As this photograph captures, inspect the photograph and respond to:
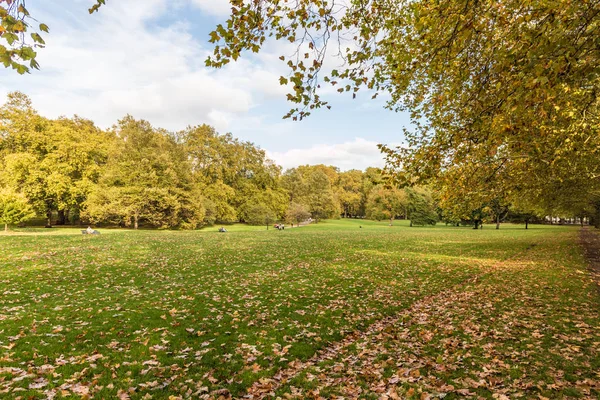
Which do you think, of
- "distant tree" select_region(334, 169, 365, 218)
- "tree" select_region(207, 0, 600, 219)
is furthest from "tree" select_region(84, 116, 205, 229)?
"distant tree" select_region(334, 169, 365, 218)

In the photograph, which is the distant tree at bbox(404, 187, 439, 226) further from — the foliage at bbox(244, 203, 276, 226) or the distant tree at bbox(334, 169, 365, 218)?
the foliage at bbox(244, 203, 276, 226)

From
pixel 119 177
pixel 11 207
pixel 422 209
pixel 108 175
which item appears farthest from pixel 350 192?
pixel 11 207

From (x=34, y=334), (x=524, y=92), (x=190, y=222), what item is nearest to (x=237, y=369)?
(x=34, y=334)

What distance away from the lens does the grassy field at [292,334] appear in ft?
16.8

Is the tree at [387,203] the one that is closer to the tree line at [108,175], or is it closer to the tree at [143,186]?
the tree line at [108,175]

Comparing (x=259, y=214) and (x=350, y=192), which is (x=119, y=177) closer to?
(x=259, y=214)

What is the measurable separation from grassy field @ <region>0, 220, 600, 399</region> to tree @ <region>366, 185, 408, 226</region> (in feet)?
→ 221

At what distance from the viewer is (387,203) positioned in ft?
269

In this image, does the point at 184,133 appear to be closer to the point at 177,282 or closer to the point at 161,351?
the point at 177,282

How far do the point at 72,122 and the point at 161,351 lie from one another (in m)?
57.6

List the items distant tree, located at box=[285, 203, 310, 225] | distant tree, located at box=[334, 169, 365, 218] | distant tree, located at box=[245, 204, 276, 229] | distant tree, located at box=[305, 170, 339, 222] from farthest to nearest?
1. distant tree, located at box=[334, 169, 365, 218]
2. distant tree, located at box=[305, 170, 339, 222]
3. distant tree, located at box=[285, 203, 310, 225]
4. distant tree, located at box=[245, 204, 276, 229]

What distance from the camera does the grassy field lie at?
5.12 meters

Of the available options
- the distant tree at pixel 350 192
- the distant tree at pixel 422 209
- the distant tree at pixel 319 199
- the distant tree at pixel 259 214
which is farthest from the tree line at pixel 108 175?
the distant tree at pixel 350 192

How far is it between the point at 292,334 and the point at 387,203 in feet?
257
